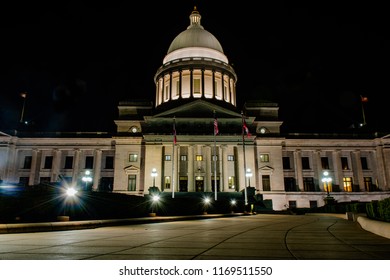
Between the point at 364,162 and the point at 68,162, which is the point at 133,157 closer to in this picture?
the point at 68,162

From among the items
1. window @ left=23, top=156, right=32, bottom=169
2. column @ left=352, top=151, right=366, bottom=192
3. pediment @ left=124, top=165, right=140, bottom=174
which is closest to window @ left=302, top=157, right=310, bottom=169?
column @ left=352, top=151, right=366, bottom=192

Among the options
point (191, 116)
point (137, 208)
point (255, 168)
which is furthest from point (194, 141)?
point (137, 208)

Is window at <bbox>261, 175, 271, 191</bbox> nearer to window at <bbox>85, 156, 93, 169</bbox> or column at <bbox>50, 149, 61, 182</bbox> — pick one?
window at <bbox>85, 156, 93, 169</bbox>

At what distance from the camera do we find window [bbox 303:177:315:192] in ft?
182

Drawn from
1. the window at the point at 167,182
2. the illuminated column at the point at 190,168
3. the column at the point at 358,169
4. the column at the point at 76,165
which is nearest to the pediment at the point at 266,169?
the illuminated column at the point at 190,168

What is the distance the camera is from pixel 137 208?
62.5 feet

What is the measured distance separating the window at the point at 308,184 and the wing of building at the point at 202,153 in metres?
0.19

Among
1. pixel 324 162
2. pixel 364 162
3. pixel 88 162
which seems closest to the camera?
pixel 88 162

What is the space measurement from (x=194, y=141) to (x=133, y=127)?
13866 mm

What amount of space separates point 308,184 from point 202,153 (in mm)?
21927

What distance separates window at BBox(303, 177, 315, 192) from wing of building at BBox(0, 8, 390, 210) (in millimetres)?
189

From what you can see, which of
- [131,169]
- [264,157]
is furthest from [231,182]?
[131,169]

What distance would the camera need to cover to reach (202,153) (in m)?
50.5

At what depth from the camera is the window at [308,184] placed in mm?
55469
